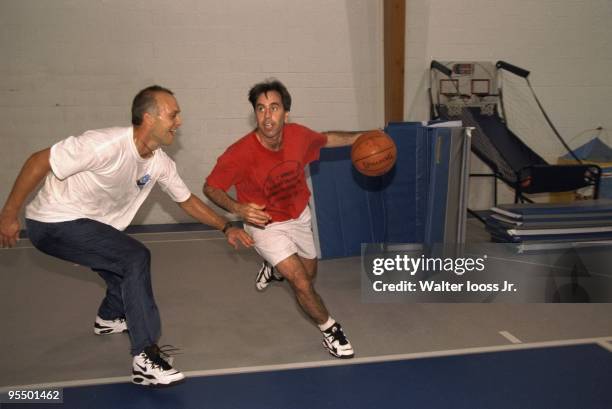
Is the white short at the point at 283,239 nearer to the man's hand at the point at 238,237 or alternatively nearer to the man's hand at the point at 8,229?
the man's hand at the point at 238,237

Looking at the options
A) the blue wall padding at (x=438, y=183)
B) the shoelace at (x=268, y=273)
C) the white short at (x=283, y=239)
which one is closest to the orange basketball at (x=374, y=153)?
the white short at (x=283, y=239)

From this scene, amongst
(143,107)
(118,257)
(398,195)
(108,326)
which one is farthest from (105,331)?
(398,195)

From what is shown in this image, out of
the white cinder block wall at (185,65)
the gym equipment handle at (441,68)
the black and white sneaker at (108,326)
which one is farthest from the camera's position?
the gym equipment handle at (441,68)

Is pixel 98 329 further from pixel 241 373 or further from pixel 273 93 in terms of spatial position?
pixel 273 93

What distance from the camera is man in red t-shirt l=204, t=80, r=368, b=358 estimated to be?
2.84 meters

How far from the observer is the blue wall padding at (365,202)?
14.4 ft

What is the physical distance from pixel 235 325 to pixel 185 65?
373 centimetres

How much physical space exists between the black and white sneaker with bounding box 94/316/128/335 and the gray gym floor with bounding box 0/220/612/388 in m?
0.04

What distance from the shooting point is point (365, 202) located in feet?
15.0

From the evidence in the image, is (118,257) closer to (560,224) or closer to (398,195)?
(398,195)

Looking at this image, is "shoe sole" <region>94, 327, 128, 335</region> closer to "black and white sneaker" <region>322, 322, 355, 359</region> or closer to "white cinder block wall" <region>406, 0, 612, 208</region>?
"black and white sneaker" <region>322, 322, 355, 359</region>

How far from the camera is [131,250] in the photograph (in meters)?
2.55

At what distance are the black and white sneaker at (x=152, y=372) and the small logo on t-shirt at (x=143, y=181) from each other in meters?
0.86

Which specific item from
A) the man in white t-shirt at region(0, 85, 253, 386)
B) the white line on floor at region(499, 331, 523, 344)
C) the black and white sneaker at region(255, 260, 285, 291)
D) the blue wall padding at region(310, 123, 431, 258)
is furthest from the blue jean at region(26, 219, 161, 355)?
the blue wall padding at region(310, 123, 431, 258)
